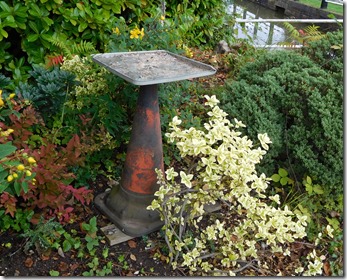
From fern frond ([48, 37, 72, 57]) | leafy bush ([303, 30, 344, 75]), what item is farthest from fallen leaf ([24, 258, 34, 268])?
leafy bush ([303, 30, 344, 75])

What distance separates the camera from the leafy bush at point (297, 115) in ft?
10.2

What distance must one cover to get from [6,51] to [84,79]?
1.19m

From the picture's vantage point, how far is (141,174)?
107 inches

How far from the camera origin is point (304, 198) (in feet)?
10.3

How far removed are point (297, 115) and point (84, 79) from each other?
1768 millimetres

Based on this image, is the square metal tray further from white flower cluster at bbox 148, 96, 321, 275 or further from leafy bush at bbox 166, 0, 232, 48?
leafy bush at bbox 166, 0, 232, 48

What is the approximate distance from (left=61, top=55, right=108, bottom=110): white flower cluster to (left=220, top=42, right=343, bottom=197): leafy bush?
1.08 m

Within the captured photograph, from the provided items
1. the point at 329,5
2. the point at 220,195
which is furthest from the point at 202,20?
the point at 329,5

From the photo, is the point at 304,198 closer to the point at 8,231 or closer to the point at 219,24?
the point at 8,231

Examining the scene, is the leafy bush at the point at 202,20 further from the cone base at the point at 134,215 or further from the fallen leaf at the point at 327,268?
the fallen leaf at the point at 327,268

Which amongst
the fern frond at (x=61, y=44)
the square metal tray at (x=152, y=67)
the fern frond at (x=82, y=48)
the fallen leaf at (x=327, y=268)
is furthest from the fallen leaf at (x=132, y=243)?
the fern frond at (x=82, y=48)

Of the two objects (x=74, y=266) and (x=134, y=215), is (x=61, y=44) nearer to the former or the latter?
(x=134, y=215)

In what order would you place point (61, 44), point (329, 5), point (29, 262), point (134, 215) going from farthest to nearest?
point (329, 5) → point (61, 44) → point (134, 215) → point (29, 262)

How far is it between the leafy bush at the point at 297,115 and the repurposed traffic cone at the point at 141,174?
38.1 inches
